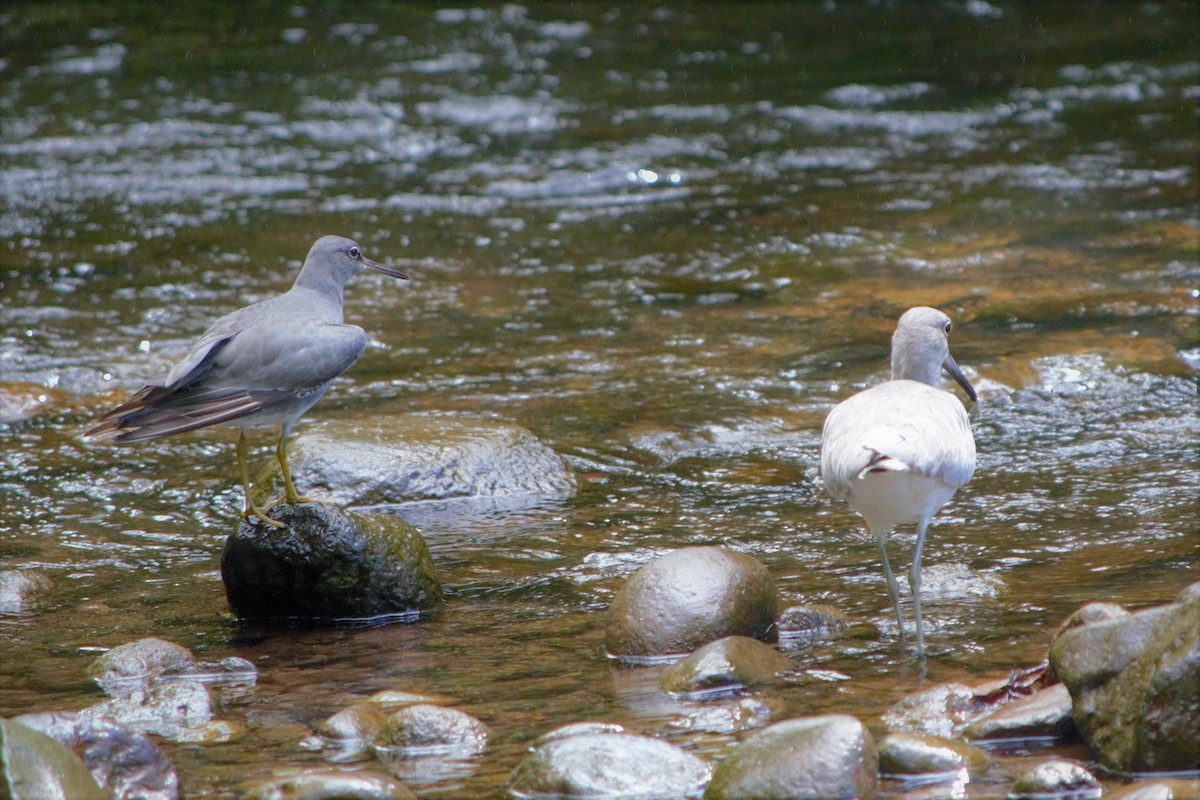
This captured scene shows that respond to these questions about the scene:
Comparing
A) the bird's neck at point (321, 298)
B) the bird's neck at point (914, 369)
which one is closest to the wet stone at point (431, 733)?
the bird's neck at point (321, 298)

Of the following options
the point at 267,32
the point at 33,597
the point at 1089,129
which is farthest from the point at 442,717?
the point at 267,32

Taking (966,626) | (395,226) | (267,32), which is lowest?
(966,626)

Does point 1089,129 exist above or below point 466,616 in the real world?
above

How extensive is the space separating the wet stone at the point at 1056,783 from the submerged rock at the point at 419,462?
3690 millimetres

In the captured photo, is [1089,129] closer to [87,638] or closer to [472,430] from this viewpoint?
[472,430]

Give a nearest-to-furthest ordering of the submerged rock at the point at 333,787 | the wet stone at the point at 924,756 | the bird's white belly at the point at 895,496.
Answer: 1. the submerged rock at the point at 333,787
2. the wet stone at the point at 924,756
3. the bird's white belly at the point at 895,496

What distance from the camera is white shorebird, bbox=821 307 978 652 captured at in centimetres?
473

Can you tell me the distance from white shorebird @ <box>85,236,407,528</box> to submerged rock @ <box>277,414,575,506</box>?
3.28 ft

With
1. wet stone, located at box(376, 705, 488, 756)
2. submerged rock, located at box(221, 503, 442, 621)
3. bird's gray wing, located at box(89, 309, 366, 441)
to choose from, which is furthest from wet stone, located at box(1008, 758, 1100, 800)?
bird's gray wing, located at box(89, 309, 366, 441)

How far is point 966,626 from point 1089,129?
10763 mm

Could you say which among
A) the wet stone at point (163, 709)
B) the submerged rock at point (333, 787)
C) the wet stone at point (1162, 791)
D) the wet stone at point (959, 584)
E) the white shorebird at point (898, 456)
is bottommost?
the wet stone at point (959, 584)

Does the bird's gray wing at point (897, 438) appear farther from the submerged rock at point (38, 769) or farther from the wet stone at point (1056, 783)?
the submerged rock at point (38, 769)

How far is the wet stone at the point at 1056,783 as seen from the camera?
3.79 meters

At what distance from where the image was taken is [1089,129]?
1472 cm
